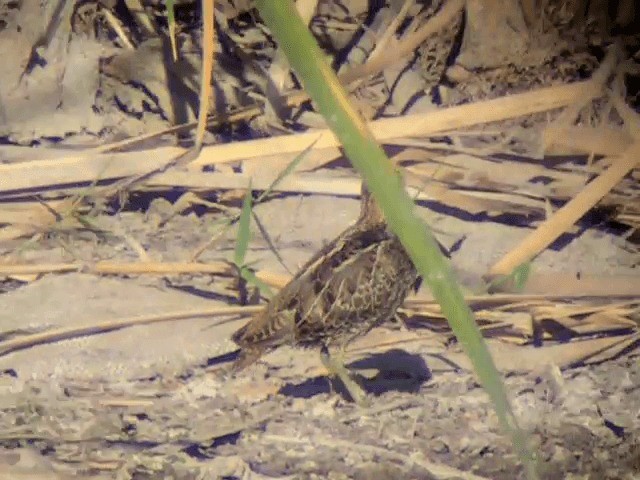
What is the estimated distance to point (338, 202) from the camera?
297 cm

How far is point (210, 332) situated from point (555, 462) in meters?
0.96

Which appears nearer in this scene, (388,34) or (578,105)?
(578,105)

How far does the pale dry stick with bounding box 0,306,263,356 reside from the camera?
2.66 metres

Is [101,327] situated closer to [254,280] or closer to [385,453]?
[254,280]

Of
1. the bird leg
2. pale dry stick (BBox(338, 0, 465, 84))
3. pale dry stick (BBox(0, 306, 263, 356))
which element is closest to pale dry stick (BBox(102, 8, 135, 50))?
pale dry stick (BBox(338, 0, 465, 84))

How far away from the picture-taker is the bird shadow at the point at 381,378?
8.46 feet

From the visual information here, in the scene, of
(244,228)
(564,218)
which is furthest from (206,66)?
(564,218)

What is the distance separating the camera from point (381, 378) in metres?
2.63

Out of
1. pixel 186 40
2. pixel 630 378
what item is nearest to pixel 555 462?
pixel 630 378

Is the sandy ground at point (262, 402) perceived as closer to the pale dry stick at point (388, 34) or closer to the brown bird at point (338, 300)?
the brown bird at point (338, 300)

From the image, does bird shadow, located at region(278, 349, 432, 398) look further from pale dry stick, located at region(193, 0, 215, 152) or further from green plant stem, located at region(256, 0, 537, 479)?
green plant stem, located at region(256, 0, 537, 479)

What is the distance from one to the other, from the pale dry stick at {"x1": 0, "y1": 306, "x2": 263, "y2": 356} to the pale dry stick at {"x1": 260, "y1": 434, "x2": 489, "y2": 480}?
0.40m

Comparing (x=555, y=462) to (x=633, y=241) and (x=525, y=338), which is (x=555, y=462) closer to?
(x=525, y=338)

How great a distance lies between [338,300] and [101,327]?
2.30 feet
